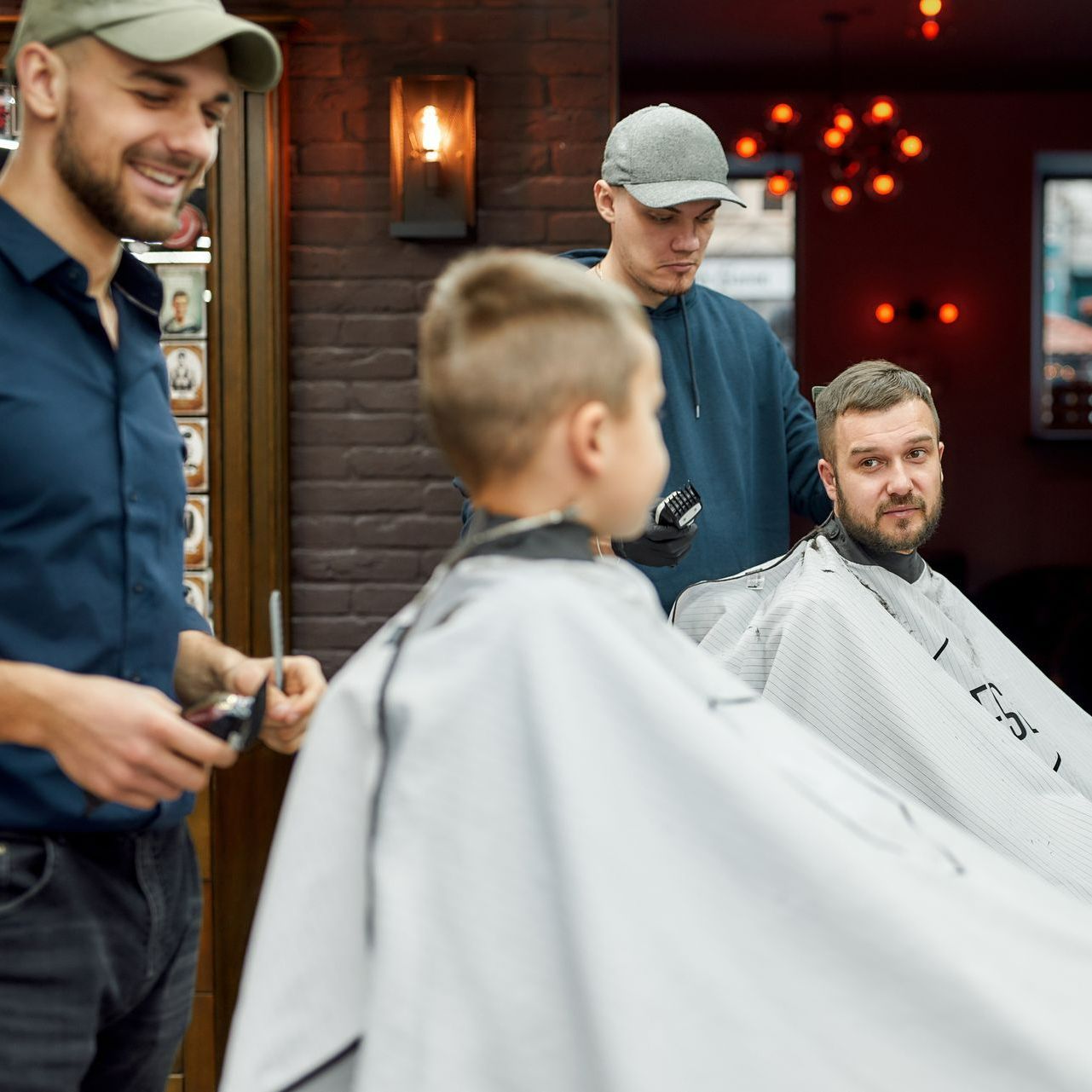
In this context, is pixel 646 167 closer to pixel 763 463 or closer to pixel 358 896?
pixel 763 463

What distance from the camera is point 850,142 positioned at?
7.57m

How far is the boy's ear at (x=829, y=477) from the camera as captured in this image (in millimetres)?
2395

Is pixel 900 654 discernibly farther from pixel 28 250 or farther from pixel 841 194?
pixel 841 194

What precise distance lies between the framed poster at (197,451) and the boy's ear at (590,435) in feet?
6.56

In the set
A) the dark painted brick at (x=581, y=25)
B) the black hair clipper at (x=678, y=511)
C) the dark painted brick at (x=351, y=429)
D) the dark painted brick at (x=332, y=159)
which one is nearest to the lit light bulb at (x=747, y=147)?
the dark painted brick at (x=581, y=25)

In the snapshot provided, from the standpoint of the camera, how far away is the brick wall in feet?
9.95

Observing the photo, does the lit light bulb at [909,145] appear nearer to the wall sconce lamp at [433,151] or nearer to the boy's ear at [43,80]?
the wall sconce lamp at [433,151]

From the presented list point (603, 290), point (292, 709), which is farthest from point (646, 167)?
point (292, 709)

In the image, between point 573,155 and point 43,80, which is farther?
point 573,155

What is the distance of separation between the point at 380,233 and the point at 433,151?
226 mm

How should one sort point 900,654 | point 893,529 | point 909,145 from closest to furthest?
point 900,654 → point 893,529 → point 909,145

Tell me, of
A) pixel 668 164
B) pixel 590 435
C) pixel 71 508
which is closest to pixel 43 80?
pixel 71 508

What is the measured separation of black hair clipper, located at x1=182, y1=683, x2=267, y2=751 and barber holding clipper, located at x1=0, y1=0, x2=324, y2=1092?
1.2 inches

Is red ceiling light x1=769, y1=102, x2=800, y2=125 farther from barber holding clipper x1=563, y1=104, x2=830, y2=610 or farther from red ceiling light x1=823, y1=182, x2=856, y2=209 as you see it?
barber holding clipper x1=563, y1=104, x2=830, y2=610
